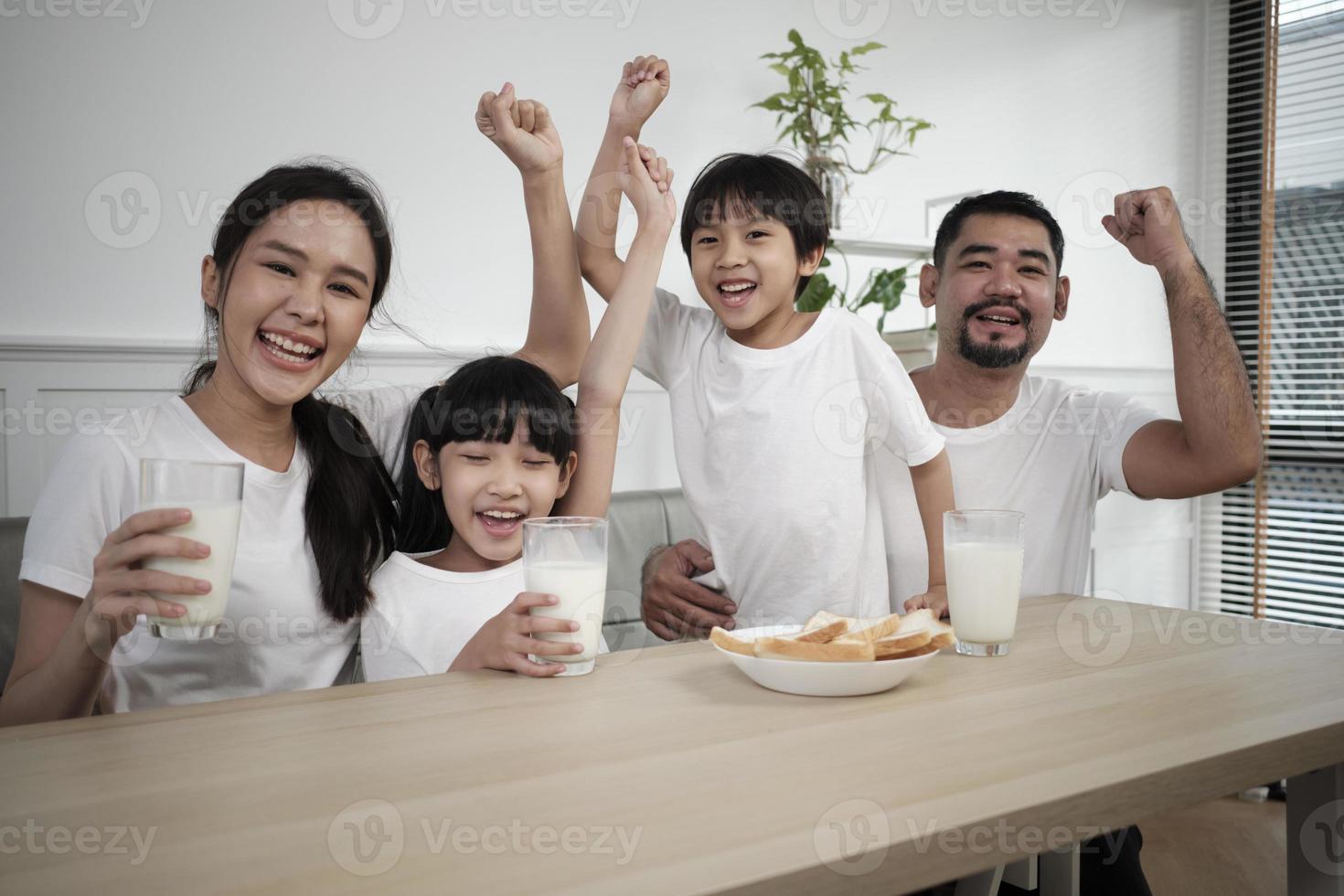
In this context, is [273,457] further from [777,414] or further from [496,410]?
[777,414]

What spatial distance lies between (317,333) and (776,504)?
2.42 feet

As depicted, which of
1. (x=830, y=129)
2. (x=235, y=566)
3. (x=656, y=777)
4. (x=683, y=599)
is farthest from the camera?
(x=830, y=129)

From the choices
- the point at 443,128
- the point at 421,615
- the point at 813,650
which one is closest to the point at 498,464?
the point at 421,615

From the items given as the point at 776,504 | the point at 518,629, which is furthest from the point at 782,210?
the point at 518,629

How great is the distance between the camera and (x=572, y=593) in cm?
99

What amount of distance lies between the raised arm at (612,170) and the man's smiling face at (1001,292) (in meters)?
0.68

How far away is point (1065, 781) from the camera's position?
73cm

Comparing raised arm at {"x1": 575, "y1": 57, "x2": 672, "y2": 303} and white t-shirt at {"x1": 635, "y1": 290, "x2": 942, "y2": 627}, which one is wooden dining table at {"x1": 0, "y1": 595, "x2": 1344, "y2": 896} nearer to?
white t-shirt at {"x1": 635, "y1": 290, "x2": 942, "y2": 627}

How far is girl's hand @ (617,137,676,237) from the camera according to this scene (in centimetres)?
135

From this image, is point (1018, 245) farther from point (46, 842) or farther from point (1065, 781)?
point (46, 842)

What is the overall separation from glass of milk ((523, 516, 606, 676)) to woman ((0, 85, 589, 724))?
1.19 feet

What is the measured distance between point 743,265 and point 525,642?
0.84 metres

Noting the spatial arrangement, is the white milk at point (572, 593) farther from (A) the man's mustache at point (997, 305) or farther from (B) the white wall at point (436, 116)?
(B) the white wall at point (436, 116)

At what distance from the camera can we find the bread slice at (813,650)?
3.10 ft
